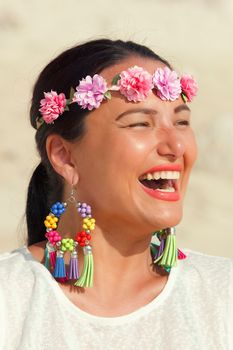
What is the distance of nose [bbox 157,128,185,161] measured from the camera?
3705 millimetres

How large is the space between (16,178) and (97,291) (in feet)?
16.5

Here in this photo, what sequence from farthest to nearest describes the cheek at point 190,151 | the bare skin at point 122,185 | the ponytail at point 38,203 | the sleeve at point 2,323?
the ponytail at point 38,203 < the cheek at point 190,151 < the bare skin at point 122,185 < the sleeve at point 2,323

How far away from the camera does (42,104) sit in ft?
13.1

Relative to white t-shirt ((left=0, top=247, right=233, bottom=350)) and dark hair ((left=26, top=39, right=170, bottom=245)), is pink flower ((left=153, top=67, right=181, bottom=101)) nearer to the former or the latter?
dark hair ((left=26, top=39, right=170, bottom=245))

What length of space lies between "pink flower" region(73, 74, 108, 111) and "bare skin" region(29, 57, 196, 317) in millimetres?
37

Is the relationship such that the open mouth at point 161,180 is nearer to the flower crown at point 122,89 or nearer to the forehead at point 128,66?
the flower crown at point 122,89

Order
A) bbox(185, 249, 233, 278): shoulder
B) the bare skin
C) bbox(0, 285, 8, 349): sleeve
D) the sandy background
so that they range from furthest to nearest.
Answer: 1. the sandy background
2. bbox(185, 249, 233, 278): shoulder
3. the bare skin
4. bbox(0, 285, 8, 349): sleeve

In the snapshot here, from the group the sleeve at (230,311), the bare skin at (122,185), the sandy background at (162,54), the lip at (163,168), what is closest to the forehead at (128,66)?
the bare skin at (122,185)

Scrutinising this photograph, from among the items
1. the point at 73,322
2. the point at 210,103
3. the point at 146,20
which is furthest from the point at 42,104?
the point at 146,20

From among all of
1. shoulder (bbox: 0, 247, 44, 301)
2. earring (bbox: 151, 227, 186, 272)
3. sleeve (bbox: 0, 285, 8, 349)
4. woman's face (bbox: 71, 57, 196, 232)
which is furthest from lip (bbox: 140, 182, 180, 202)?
sleeve (bbox: 0, 285, 8, 349)

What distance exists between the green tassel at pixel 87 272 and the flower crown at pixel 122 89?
0.59 metres

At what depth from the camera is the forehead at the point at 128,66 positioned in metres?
3.91

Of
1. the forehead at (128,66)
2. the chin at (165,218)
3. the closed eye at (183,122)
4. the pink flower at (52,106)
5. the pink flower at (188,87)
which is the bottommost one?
the chin at (165,218)

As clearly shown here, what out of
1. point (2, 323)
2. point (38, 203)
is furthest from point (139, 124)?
point (2, 323)
